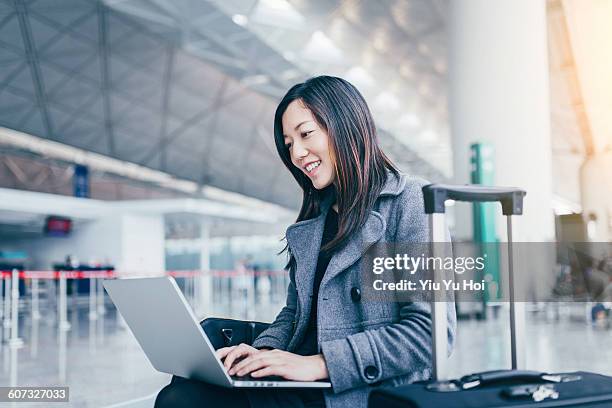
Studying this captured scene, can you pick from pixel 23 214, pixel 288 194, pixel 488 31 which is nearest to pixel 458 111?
pixel 488 31

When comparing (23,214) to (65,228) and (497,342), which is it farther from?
(497,342)

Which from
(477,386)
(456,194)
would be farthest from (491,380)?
(456,194)

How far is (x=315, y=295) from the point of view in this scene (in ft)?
6.24

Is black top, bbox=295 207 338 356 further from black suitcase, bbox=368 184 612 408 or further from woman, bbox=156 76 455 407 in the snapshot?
black suitcase, bbox=368 184 612 408

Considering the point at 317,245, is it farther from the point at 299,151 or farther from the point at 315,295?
the point at 299,151

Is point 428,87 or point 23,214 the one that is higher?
point 428,87

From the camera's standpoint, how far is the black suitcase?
1.36 m

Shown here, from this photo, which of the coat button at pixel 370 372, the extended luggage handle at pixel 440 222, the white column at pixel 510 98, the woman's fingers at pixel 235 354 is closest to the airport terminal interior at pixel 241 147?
the white column at pixel 510 98

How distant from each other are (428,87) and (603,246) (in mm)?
13016

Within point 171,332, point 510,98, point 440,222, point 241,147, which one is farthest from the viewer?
point 241,147

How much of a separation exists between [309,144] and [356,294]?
479 mm

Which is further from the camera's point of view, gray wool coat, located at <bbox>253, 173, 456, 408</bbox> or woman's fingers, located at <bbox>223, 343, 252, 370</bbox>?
woman's fingers, located at <bbox>223, 343, 252, 370</bbox>

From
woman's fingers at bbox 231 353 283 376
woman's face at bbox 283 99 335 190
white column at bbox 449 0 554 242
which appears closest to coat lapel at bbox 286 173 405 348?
woman's face at bbox 283 99 335 190

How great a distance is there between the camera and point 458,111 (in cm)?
1099
